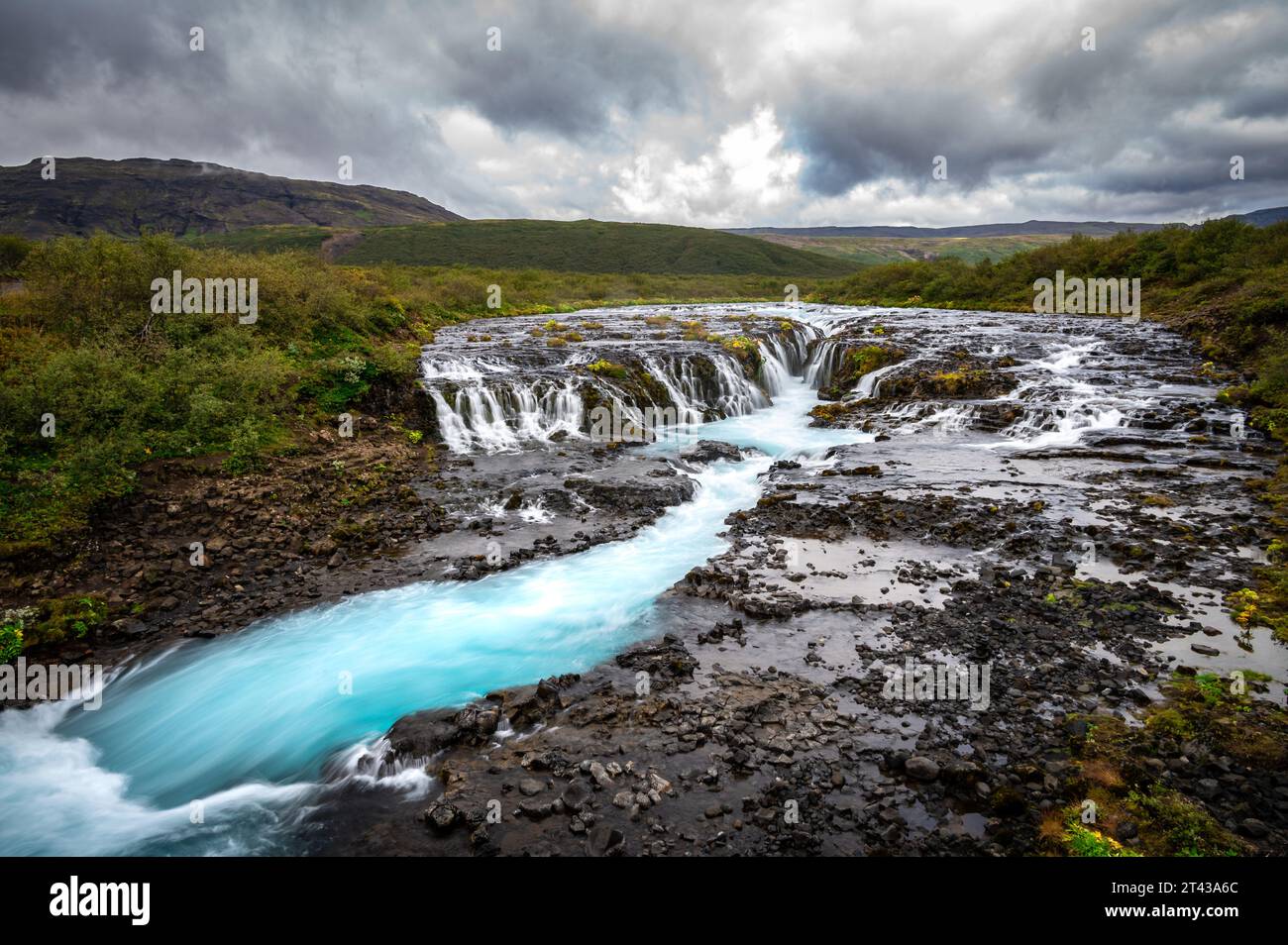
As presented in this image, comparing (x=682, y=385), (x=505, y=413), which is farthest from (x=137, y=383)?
(x=682, y=385)

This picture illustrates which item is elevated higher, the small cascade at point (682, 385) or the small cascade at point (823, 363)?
the small cascade at point (823, 363)

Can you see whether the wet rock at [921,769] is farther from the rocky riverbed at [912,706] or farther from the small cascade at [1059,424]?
the small cascade at [1059,424]

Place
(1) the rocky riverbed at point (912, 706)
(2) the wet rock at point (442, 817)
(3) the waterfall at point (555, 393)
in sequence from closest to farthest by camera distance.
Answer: (1) the rocky riverbed at point (912, 706), (2) the wet rock at point (442, 817), (3) the waterfall at point (555, 393)

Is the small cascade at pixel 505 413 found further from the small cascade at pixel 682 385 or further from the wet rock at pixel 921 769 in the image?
the wet rock at pixel 921 769

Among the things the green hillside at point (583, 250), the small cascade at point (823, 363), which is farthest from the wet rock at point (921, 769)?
the green hillside at point (583, 250)

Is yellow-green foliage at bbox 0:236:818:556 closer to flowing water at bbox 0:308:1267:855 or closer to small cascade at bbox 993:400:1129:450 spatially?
flowing water at bbox 0:308:1267:855

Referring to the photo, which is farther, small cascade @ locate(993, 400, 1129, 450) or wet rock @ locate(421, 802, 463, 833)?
small cascade @ locate(993, 400, 1129, 450)

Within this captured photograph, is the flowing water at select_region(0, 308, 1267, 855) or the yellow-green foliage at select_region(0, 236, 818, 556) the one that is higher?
the yellow-green foliage at select_region(0, 236, 818, 556)

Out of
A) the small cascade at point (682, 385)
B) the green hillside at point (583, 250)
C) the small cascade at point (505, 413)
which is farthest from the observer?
the green hillside at point (583, 250)

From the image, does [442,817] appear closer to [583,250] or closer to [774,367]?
[774,367]

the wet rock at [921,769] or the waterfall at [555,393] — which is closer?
the wet rock at [921,769]

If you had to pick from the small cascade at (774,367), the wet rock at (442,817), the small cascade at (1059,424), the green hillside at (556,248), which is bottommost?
the wet rock at (442,817)

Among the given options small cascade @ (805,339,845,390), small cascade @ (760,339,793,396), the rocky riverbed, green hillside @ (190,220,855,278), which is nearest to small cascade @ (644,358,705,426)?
small cascade @ (760,339,793,396)
